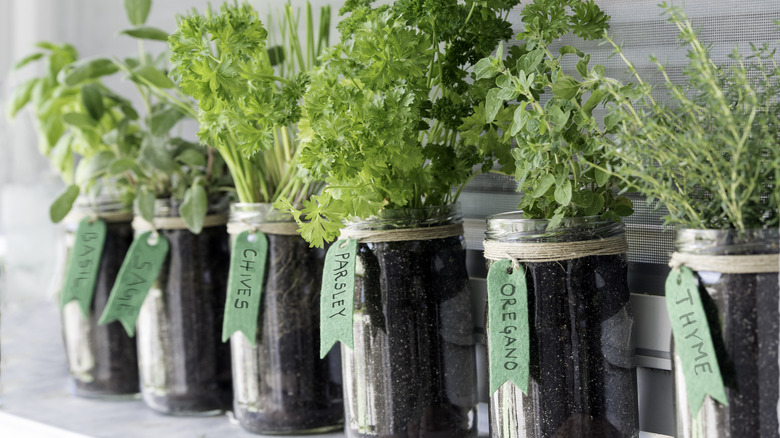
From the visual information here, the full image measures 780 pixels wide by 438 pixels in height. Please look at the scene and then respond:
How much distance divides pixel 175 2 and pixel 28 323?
68 cm

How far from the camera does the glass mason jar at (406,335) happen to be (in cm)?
77

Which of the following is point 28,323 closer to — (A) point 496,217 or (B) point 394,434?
(B) point 394,434

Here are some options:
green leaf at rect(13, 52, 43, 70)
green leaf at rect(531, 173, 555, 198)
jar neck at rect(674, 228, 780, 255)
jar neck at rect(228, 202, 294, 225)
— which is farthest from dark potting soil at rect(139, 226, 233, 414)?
jar neck at rect(674, 228, 780, 255)

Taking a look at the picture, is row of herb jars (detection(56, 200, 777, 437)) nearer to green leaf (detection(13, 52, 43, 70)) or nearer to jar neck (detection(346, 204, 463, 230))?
jar neck (detection(346, 204, 463, 230))

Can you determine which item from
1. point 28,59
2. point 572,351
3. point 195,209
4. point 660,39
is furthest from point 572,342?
point 28,59

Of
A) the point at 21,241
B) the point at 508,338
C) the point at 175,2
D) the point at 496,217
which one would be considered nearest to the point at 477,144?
the point at 496,217

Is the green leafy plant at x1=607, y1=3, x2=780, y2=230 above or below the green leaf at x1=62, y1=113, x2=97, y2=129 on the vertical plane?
below

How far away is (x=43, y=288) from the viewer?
4.94ft

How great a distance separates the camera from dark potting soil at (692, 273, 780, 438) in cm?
58

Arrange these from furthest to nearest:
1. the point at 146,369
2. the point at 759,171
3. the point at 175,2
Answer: the point at 175,2, the point at 146,369, the point at 759,171

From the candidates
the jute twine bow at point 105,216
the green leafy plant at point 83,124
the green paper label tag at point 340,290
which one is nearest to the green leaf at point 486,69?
the green paper label tag at point 340,290

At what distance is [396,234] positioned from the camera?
761mm

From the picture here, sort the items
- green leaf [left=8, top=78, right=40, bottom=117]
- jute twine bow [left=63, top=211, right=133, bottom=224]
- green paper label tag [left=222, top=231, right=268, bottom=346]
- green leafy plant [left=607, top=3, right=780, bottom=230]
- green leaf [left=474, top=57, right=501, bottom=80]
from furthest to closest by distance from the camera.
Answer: green leaf [left=8, top=78, right=40, bottom=117], jute twine bow [left=63, top=211, right=133, bottom=224], green paper label tag [left=222, top=231, right=268, bottom=346], green leaf [left=474, top=57, right=501, bottom=80], green leafy plant [left=607, top=3, right=780, bottom=230]

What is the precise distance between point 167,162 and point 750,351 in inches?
27.9
